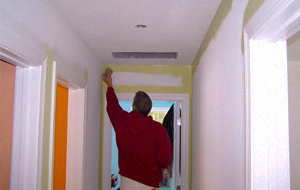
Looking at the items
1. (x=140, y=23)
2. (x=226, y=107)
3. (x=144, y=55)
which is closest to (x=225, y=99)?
(x=226, y=107)

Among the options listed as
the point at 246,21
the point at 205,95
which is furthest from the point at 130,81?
the point at 246,21

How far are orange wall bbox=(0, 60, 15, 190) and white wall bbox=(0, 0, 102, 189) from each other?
187 millimetres

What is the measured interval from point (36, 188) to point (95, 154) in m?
1.64

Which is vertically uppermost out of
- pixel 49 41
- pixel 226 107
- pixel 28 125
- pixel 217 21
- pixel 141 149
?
pixel 217 21

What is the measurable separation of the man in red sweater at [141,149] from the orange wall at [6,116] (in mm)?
1047

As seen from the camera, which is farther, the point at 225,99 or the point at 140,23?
the point at 140,23

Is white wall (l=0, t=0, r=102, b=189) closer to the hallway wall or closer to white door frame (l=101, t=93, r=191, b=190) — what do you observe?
white door frame (l=101, t=93, r=191, b=190)

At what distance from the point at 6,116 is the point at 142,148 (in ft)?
3.90

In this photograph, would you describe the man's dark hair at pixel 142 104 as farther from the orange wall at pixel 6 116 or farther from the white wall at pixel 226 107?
the orange wall at pixel 6 116

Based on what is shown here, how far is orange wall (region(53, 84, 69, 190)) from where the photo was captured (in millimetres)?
2801

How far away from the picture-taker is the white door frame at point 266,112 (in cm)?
115

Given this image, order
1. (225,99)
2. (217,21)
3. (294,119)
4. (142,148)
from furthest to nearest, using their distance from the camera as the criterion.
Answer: (142,148) → (217,21) → (225,99) → (294,119)

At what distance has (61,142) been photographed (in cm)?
283

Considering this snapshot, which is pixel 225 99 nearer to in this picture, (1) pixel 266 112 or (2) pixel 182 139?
(1) pixel 266 112
